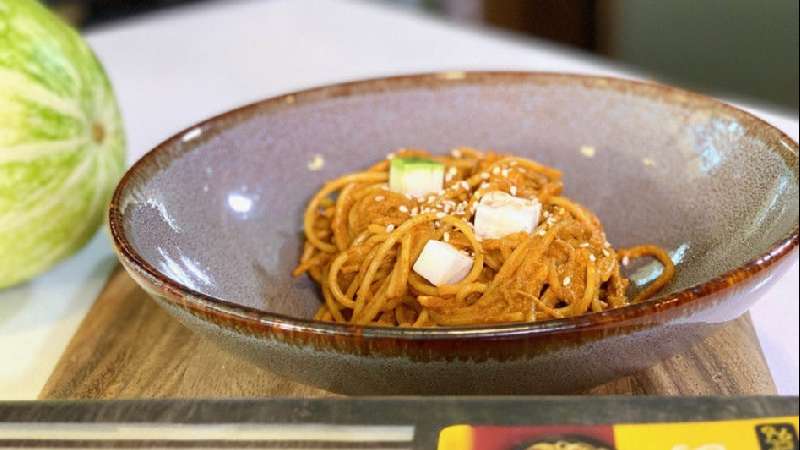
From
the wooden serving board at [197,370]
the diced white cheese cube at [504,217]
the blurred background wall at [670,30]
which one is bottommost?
the wooden serving board at [197,370]

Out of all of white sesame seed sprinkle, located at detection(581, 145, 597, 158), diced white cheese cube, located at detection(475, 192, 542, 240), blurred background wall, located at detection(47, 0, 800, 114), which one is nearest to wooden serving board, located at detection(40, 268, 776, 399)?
diced white cheese cube, located at detection(475, 192, 542, 240)

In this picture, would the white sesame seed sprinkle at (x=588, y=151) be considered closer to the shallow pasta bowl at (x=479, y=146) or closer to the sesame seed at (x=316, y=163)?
the shallow pasta bowl at (x=479, y=146)

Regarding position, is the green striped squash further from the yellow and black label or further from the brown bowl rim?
the yellow and black label

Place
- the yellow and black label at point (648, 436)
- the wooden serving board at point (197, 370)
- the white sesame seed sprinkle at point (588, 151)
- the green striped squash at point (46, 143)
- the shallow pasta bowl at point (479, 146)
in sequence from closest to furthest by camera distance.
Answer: the yellow and black label at point (648, 436) → the shallow pasta bowl at point (479, 146) → the wooden serving board at point (197, 370) → the green striped squash at point (46, 143) → the white sesame seed sprinkle at point (588, 151)

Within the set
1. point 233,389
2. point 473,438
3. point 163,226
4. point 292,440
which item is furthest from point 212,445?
point 163,226

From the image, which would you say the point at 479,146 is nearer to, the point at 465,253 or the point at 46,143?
the point at 465,253

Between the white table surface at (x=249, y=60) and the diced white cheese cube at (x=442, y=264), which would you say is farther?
the white table surface at (x=249, y=60)

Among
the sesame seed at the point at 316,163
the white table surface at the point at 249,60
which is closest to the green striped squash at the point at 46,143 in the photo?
the white table surface at the point at 249,60
